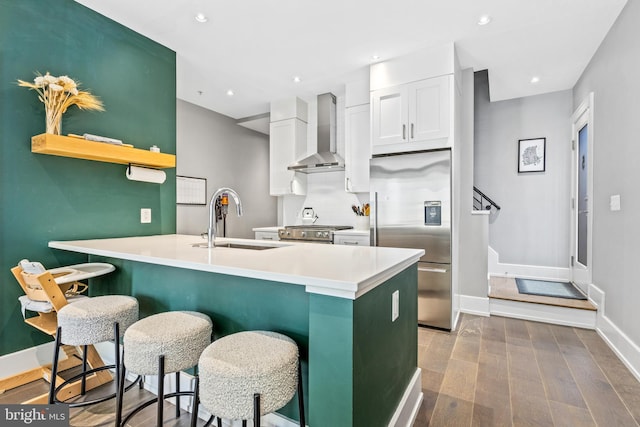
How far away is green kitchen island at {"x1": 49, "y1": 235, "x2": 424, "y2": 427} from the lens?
42.1 inches

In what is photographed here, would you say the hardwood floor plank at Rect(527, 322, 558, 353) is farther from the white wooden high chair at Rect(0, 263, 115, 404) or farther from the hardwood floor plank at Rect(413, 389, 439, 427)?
the white wooden high chair at Rect(0, 263, 115, 404)

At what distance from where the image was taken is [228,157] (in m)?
5.06

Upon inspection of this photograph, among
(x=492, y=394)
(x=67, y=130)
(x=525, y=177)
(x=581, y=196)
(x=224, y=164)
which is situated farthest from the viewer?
(x=224, y=164)

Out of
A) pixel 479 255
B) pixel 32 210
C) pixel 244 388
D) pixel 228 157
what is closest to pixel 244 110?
pixel 228 157

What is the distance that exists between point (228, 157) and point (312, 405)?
14.8ft

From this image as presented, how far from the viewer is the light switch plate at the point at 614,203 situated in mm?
2439

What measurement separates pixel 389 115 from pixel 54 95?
9.13 ft

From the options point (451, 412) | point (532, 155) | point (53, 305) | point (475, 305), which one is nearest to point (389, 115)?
point (475, 305)

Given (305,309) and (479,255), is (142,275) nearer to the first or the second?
(305,309)

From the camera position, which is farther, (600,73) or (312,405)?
(600,73)

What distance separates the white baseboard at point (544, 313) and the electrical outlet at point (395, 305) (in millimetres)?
2497

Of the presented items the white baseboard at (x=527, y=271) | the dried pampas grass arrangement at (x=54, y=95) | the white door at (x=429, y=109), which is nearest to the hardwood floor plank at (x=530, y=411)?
the white door at (x=429, y=109)

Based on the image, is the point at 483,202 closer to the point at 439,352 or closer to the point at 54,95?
the point at 439,352

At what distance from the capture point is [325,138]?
4.21 metres
